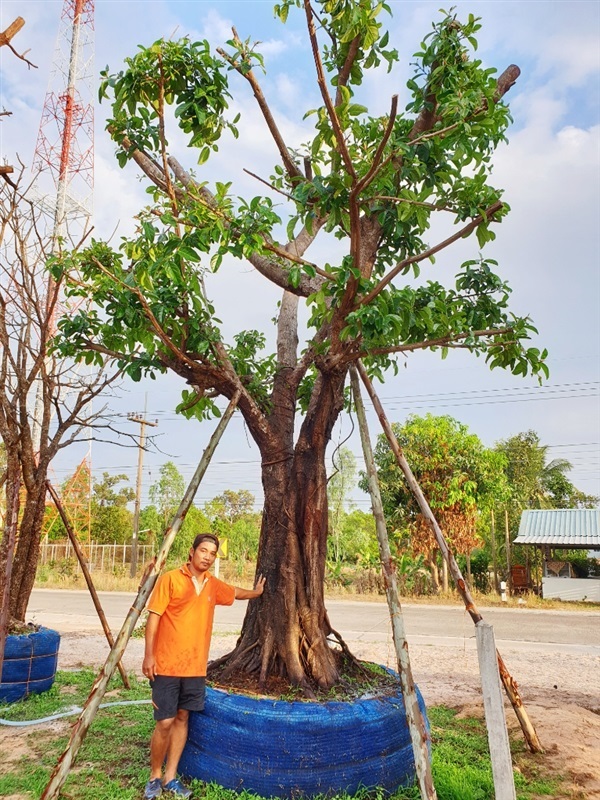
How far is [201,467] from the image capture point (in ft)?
15.1

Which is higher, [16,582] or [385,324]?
[385,324]

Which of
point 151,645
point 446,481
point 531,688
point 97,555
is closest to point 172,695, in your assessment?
point 151,645

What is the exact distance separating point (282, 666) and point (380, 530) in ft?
3.93

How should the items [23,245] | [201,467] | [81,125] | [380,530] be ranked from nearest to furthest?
[380,530] < [201,467] < [23,245] < [81,125]

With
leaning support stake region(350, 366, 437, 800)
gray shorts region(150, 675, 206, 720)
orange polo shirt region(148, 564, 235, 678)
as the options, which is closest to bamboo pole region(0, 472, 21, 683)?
orange polo shirt region(148, 564, 235, 678)

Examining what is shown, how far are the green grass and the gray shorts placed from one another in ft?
1.46

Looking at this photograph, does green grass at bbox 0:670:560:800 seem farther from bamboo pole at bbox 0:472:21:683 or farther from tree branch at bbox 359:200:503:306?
tree branch at bbox 359:200:503:306

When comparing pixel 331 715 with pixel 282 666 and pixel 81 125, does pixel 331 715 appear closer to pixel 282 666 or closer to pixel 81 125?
pixel 282 666

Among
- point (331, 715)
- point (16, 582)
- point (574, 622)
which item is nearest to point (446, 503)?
point (574, 622)

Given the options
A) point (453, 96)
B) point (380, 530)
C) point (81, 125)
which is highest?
point (81, 125)

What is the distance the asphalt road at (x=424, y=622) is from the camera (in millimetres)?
11820

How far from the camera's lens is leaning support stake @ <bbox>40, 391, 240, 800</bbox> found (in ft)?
12.0

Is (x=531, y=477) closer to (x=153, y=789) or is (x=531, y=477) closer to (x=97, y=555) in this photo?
(x=97, y=555)

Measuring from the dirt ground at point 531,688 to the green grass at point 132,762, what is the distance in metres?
0.15
